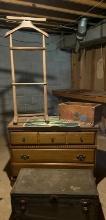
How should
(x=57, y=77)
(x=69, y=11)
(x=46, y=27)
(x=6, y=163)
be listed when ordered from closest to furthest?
(x=6, y=163) < (x=69, y=11) < (x=46, y=27) < (x=57, y=77)

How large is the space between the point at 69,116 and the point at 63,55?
3.15m

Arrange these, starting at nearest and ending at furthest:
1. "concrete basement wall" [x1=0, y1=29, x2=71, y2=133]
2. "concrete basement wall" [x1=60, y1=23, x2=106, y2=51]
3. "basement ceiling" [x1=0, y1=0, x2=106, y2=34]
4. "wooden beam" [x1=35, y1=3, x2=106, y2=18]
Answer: "basement ceiling" [x1=0, y1=0, x2=106, y2=34] < "wooden beam" [x1=35, y1=3, x2=106, y2=18] < "concrete basement wall" [x1=60, y1=23, x2=106, y2=51] < "concrete basement wall" [x1=0, y1=29, x2=71, y2=133]

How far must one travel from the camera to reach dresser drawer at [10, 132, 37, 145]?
2.67 meters

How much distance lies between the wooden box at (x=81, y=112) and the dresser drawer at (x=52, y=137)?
0.41m

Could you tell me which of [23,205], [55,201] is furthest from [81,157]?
[23,205]

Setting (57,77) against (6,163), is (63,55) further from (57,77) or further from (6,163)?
(6,163)

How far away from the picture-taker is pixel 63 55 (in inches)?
229

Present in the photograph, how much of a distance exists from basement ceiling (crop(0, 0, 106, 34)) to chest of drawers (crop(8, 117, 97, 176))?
2.13 m

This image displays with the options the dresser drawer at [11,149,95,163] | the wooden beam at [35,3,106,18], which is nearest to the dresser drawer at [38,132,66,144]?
the dresser drawer at [11,149,95,163]

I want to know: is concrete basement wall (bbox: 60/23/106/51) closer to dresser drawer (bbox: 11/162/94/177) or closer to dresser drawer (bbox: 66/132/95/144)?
dresser drawer (bbox: 66/132/95/144)

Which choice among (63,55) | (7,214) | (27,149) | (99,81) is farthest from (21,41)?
(7,214)

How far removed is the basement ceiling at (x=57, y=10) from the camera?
3.61 m

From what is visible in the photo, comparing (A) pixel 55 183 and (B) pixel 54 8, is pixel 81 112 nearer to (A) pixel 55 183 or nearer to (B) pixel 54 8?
(A) pixel 55 183

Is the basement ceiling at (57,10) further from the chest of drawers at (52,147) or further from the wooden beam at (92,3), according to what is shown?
the chest of drawers at (52,147)
